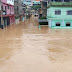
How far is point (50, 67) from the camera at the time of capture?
9.78 m

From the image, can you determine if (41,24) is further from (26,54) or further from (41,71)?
(41,71)

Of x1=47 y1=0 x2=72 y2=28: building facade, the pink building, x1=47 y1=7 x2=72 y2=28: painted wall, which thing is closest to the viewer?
x1=47 y1=0 x2=72 y2=28: building facade

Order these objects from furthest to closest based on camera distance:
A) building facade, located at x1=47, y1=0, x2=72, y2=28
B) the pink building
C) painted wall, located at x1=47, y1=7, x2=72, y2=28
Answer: the pink building
painted wall, located at x1=47, y1=7, x2=72, y2=28
building facade, located at x1=47, y1=0, x2=72, y2=28

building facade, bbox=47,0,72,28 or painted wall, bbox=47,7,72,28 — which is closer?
building facade, bbox=47,0,72,28

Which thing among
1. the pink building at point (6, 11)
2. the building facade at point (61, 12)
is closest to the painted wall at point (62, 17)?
the building facade at point (61, 12)

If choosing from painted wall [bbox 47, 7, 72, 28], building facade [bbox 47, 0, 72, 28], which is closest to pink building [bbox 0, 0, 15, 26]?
building facade [bbox 47, 0, 72, 28]

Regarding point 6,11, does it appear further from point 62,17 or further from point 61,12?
point 62,17

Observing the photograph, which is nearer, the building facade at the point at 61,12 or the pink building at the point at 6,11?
the building facade at the point at 61,12

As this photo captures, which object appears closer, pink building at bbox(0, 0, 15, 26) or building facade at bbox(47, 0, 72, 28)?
building facade at bbox(47, 0, 72, 28)

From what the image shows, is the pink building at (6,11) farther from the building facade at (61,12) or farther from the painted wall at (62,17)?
the painted wall at (62,17)

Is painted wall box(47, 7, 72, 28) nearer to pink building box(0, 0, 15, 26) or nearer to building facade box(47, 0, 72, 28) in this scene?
building facade box(47, 0, 72, 28)

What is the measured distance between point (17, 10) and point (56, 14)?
84.2ft

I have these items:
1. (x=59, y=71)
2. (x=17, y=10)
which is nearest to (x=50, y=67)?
(x=59, y=71)

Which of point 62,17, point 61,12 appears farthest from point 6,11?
point 62,17
